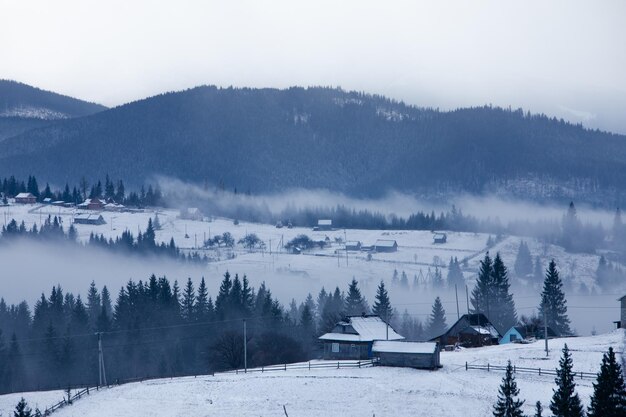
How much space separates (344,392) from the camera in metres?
75.5

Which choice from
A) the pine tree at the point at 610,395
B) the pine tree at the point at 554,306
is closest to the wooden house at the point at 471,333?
the pine tree at the point at 554,306

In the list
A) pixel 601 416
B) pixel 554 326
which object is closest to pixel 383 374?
pixel 601 416

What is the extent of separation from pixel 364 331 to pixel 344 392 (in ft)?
73.3

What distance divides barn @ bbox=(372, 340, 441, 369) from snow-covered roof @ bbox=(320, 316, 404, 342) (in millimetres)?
9657

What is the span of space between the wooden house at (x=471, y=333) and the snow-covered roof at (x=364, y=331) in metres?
6.27

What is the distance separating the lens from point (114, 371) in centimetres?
11906

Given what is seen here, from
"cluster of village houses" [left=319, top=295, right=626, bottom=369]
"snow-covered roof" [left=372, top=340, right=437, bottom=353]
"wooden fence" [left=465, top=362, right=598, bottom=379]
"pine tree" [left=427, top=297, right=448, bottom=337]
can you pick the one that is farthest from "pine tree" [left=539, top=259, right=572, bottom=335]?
"wooden fence" [left=465, top=362, right=598, bottom=379]

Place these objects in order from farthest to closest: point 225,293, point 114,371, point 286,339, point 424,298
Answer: point 424,298, point 225,293, point 114,371, point 286,339

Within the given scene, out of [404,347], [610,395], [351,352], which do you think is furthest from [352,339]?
[610,395]

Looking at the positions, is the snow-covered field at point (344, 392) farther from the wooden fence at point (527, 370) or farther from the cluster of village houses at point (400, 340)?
the cluster of village houses at point (400, 340)

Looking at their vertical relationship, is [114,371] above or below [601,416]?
below

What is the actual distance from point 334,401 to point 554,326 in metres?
52.8

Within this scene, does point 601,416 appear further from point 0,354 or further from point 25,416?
point 0,354

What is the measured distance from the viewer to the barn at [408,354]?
82.5 m
